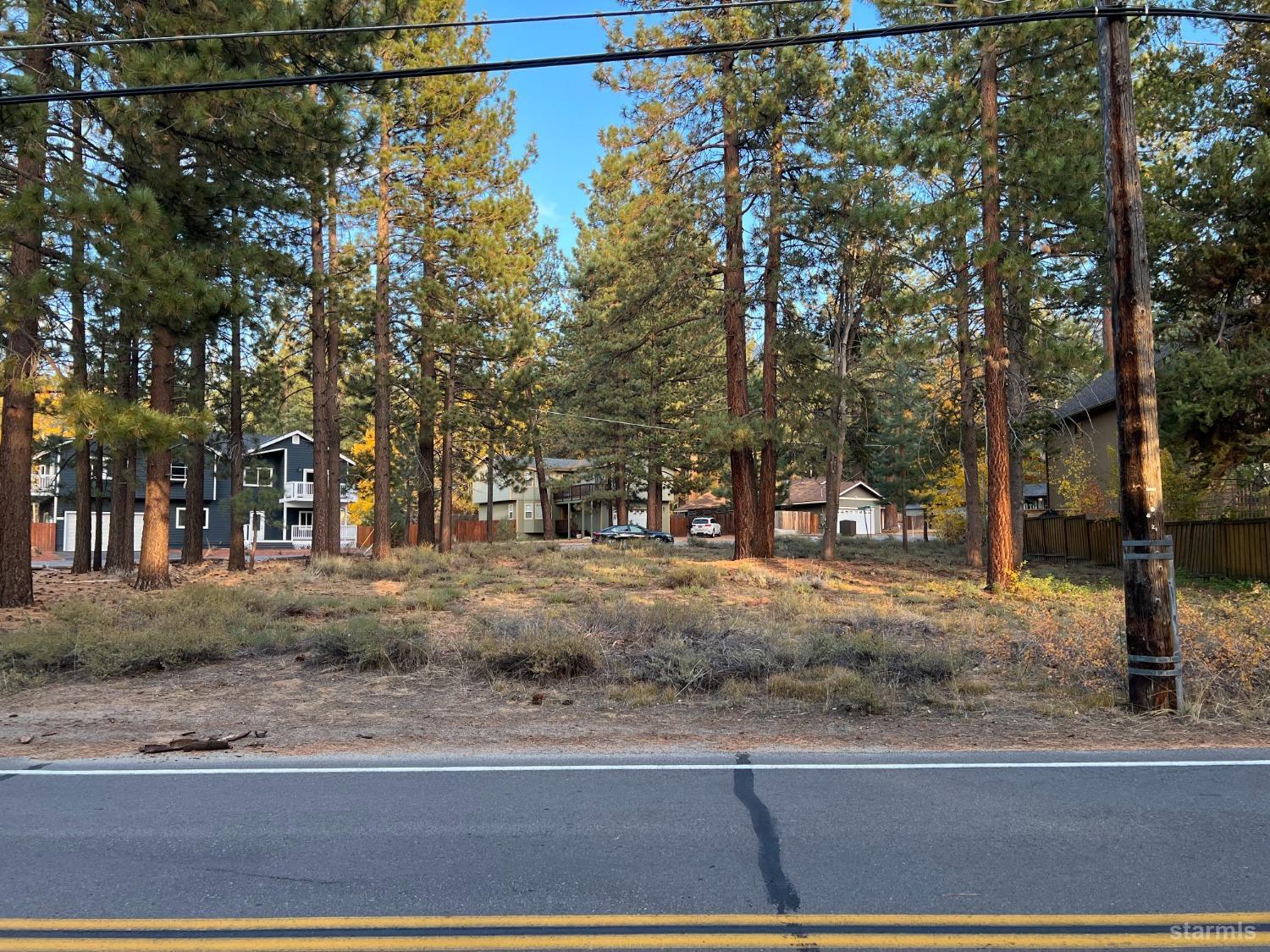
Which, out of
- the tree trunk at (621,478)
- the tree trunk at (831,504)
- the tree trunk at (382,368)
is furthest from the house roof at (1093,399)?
the tree trunk at (621,478)

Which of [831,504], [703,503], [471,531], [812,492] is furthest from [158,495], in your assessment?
[703,503]

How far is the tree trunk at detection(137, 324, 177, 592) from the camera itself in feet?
53.4

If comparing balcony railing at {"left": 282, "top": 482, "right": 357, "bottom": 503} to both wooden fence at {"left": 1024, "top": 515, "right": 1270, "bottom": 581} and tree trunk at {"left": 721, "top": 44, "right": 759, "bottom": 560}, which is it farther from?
wooden fence at {"left": 1024, "top": 515, "right": 1270, "bottom": 581}

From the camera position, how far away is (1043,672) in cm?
994

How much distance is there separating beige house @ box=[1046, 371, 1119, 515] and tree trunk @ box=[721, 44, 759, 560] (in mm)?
11592

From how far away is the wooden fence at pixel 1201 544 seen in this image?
19.8 m

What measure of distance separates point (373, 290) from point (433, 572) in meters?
8.41

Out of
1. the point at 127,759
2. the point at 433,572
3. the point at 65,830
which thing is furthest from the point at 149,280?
the point at 433,572

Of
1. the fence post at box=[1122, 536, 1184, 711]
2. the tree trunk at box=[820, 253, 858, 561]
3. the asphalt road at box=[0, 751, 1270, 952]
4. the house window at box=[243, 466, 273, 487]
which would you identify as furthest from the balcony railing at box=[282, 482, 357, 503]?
the fence post at box=[1122, 536, 1184, 711]

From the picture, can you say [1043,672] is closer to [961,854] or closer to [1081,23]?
[961,854]

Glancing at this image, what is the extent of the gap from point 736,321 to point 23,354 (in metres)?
14.9

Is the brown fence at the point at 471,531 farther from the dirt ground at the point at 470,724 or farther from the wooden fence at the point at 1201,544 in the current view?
the dirt ground at the point at 470,724

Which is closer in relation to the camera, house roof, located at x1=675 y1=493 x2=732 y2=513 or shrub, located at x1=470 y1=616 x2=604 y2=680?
shrub, located at x1=470 y1=616 x2=604 y2=680

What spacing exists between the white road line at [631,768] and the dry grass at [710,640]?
1.87m
